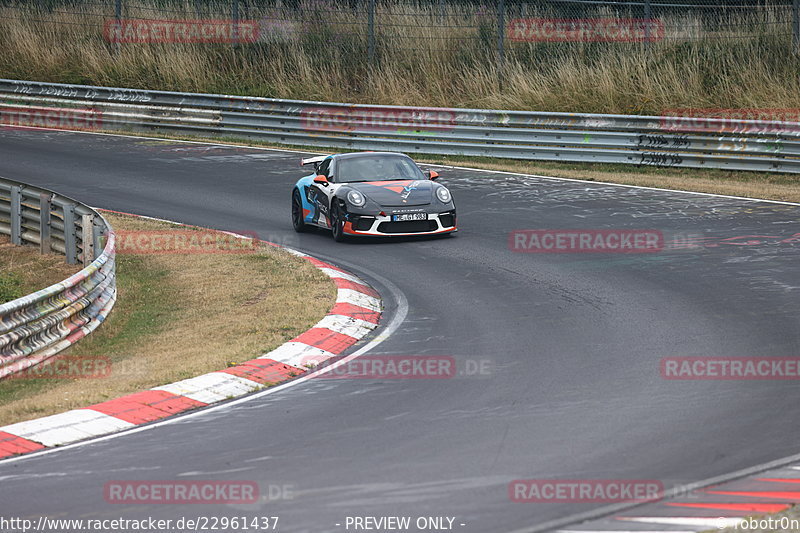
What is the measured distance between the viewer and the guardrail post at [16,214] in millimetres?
16156

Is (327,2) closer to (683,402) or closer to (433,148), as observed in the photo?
(433,148)

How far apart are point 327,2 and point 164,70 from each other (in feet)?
16.4

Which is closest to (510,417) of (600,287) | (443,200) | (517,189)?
(600,287)

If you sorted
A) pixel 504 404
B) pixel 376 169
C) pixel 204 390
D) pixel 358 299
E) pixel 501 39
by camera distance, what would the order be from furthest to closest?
pixel 501 39, pixel 376 169, pixel 358 299, pixel 204 390, pixel 504 404

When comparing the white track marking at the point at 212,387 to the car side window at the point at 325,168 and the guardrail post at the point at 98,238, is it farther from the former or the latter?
the car side window at the point at 325,168

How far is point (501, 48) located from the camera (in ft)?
86.7

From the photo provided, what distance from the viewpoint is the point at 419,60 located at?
28266 millimetres

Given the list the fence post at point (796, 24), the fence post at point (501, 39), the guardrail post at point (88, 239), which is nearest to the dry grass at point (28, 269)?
the guardrail post at point (88, 239)

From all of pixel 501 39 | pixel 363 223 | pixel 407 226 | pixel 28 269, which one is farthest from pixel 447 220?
pixel 501 39

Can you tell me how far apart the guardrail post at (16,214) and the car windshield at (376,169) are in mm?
4611

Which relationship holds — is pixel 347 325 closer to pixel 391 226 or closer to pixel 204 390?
pixel 204 390

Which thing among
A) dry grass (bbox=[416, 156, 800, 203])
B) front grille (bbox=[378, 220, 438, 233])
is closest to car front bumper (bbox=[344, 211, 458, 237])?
front grille (bbox=[378, 220, 438, 233])

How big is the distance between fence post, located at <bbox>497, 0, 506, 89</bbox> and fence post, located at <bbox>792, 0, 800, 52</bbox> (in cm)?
638

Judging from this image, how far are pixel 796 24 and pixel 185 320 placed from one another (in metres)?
16.8
